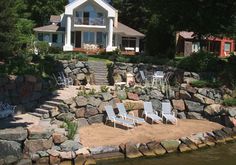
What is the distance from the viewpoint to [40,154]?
51.7 ft

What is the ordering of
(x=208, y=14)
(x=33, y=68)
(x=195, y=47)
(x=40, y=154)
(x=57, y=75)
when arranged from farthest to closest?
(x=195, y=47) → (x=208, y=14) → (x=57, y=75) → (x=33, y=68) → (x=40, y=154)

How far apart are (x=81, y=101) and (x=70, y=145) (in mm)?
4718

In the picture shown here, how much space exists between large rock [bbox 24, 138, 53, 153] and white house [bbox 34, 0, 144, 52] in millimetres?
33049

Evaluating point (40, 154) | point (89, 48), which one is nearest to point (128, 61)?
point (40, 154)

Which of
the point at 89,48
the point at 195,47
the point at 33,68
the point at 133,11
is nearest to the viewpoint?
the point at 33,68

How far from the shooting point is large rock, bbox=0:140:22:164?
50.9 ft

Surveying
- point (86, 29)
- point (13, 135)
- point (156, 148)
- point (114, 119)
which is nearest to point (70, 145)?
point (13, 135)

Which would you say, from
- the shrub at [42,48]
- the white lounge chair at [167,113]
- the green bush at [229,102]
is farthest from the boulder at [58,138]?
the shrub at [42,48]

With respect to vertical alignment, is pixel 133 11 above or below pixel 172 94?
above

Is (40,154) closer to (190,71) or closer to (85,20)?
(190,71)

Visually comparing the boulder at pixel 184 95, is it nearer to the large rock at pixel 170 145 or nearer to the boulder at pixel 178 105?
the boulder at pixel 178 105

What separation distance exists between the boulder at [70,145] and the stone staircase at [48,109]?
12.1 ft

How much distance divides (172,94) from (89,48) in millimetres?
25756

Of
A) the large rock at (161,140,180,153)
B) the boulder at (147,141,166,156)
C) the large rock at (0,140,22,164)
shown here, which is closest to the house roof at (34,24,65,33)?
the large rock at (161,140,180,153)
